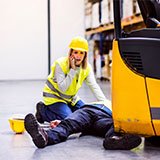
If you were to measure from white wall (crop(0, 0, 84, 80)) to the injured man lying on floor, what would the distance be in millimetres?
7176

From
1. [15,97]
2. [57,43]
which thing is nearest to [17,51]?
[57,43]

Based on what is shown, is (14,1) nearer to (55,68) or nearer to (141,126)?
(55,68)

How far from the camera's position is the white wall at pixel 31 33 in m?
10.6

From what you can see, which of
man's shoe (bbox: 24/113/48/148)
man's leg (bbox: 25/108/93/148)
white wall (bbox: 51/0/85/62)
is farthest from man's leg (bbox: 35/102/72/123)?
white wall (bbox: 51/0/85/62)

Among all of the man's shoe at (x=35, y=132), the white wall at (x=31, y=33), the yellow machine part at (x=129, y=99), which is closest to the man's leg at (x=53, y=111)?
the man's shoe at (x=35, y=132)

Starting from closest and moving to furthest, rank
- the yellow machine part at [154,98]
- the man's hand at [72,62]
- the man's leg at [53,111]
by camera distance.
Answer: the yellow machine part at [154,98] → the man's hand at [72,62] → the man's leg at [53,111]

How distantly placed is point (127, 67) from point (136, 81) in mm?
111

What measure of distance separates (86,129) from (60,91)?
0.60 m

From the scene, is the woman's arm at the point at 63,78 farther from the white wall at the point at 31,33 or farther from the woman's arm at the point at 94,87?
the white wall at the point at 31,33

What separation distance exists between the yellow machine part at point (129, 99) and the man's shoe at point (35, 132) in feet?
1.68

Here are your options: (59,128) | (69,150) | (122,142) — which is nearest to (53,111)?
(59,128)

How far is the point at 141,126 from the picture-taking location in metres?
2.80

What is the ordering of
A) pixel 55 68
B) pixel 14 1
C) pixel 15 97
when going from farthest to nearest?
pixel 14 1 → pixel 15 97 → pixel 55 68

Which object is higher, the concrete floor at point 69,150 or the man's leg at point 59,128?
the man's leg at point 59,128
